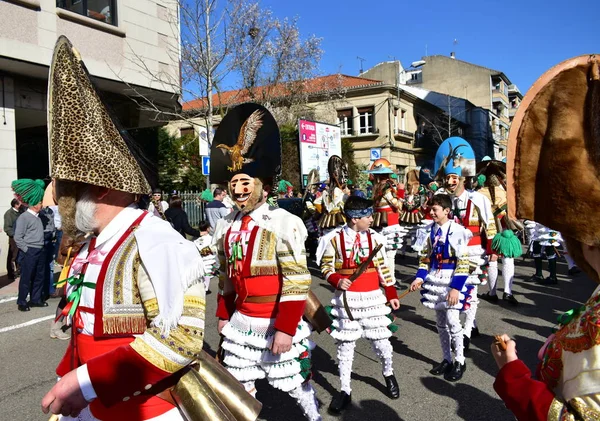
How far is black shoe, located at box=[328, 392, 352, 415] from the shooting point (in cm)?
390

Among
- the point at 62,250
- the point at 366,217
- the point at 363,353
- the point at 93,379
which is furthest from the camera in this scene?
the point at 363,353

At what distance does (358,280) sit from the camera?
4.26 meters

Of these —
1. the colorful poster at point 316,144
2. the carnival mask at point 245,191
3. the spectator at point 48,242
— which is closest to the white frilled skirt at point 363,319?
the carnival mask at point 245,191

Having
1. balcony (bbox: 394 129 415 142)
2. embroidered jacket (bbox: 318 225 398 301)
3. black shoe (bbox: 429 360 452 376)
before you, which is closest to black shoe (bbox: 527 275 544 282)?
black shoe (bbox: 429 360 452 376)

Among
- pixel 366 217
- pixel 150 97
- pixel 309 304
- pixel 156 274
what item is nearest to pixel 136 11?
pixel 150 97

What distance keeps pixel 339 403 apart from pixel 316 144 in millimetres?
13217

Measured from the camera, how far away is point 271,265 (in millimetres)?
3113

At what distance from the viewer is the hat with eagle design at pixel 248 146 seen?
337 cm

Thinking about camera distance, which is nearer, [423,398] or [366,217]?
[423,398]

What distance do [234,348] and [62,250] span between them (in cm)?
126

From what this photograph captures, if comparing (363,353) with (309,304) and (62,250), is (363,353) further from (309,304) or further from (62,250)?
(62,250)

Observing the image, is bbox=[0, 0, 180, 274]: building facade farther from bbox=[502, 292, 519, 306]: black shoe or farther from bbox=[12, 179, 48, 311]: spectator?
bbox=[502, 292, 519, 306]: black shoe

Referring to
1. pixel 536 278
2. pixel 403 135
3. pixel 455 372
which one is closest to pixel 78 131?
pixel 455 372

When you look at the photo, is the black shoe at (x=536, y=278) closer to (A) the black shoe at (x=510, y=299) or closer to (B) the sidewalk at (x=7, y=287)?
(A) the black shoe at (x=510, y=299)
